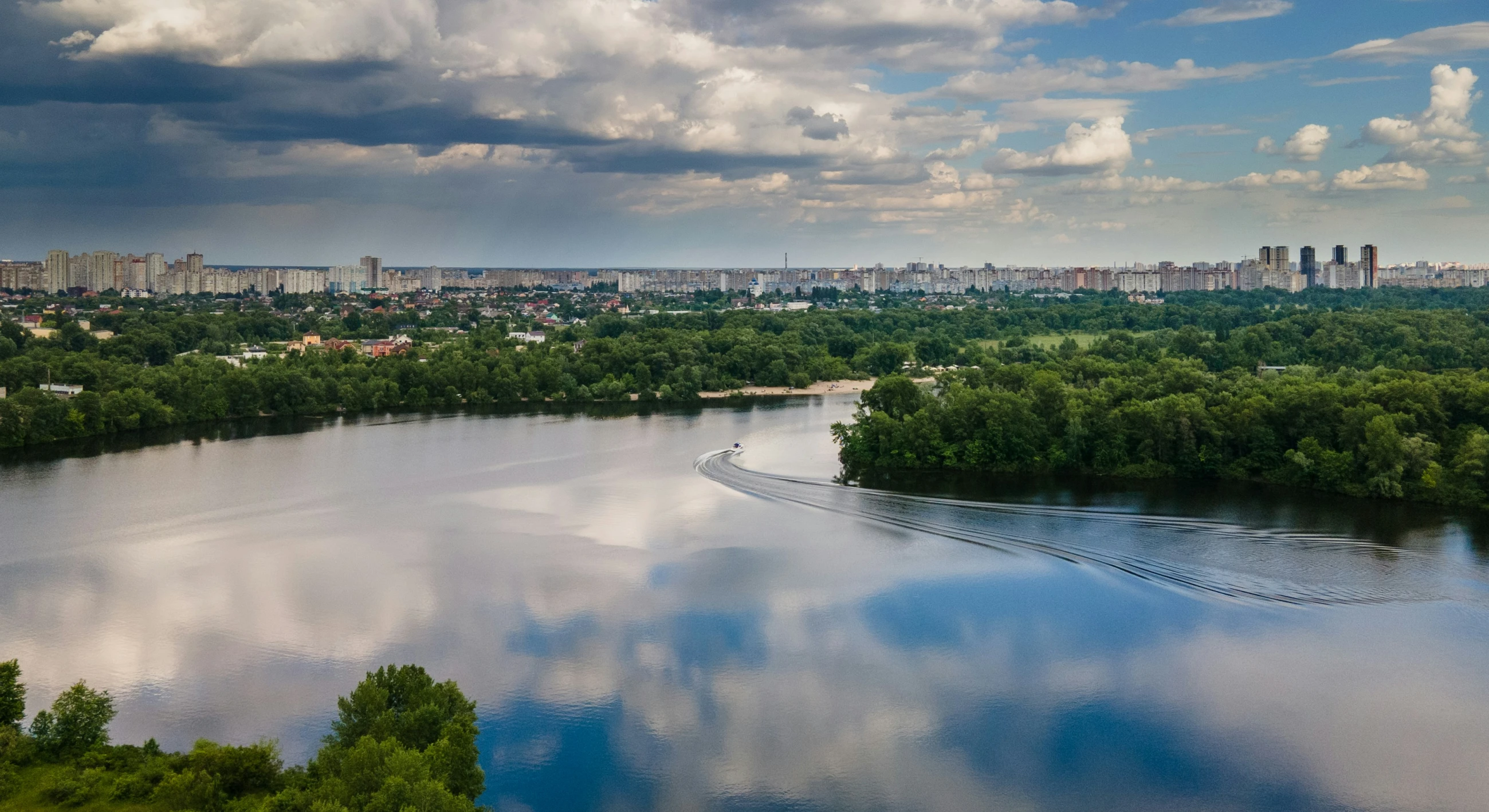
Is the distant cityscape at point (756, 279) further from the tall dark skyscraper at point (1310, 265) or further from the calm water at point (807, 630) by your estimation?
the calm water at point (807, 630)

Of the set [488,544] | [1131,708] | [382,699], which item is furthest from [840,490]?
[382,699]

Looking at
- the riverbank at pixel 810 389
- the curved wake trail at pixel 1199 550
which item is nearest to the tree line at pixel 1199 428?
the curved wake trail at pixel 1199 550

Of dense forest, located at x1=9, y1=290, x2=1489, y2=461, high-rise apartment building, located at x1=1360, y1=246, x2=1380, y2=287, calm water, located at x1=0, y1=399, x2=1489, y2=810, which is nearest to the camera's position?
calm water, located at x1=0, y1=399, x2=1489, y2=810

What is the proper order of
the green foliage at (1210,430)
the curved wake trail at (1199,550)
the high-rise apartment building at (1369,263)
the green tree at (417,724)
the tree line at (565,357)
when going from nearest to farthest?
the green tree at (417,724) < the curved wake trail at (1199,550) < the green foliage at (1210,430) < the tree line at (565,357) < the high-rise apartment building at (1369,263)

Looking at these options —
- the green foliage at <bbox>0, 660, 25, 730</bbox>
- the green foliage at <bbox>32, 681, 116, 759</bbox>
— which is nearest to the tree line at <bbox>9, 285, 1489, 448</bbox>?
the green foliage at <bbox>0, 660, 25, 730</bbox>

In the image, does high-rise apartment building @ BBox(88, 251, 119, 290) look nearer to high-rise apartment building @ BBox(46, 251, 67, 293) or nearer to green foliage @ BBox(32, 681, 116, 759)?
high-rise apartment building @ BBox(46, 251, 67, 293)

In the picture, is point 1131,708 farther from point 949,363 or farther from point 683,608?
point 949,363
